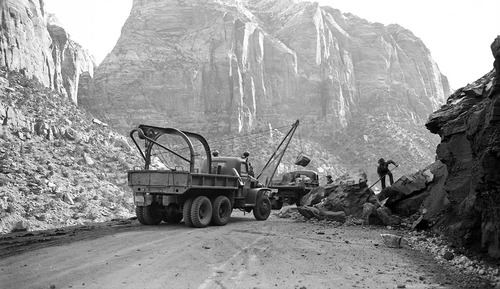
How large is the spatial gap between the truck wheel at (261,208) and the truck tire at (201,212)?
293 cm

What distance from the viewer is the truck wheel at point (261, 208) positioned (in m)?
14.8

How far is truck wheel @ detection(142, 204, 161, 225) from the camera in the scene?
498 inches

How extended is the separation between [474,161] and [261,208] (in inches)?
342

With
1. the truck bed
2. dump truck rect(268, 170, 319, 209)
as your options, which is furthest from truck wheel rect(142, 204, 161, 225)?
dump truck rect(268, 170, 319, 209)

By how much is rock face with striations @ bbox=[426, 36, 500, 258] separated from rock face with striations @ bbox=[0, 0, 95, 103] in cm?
3354

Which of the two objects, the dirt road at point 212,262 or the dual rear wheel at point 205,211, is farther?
the dual rear wheel at point 205,211

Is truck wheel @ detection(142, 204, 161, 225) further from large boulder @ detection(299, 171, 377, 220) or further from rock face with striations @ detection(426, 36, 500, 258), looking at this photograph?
rock face with striations @ detection(426, 36, 500, 258)

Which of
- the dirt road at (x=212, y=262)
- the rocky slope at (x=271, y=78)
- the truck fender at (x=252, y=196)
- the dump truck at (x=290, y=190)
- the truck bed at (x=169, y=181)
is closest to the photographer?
the dirt road at (x=212, y=262)

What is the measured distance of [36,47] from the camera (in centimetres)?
4003

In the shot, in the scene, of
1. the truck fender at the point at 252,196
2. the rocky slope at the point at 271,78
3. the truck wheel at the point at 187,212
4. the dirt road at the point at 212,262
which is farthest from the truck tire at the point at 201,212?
the rocky slope at the point at 271,78

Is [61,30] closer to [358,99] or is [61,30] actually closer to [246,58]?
[246,58]

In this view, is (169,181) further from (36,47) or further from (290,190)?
(36,47)

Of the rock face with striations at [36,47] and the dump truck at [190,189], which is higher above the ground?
the rock face with striations at [36,47]

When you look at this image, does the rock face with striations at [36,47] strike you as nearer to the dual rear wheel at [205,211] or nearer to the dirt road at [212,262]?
the dual rear wheel at [205,211]
